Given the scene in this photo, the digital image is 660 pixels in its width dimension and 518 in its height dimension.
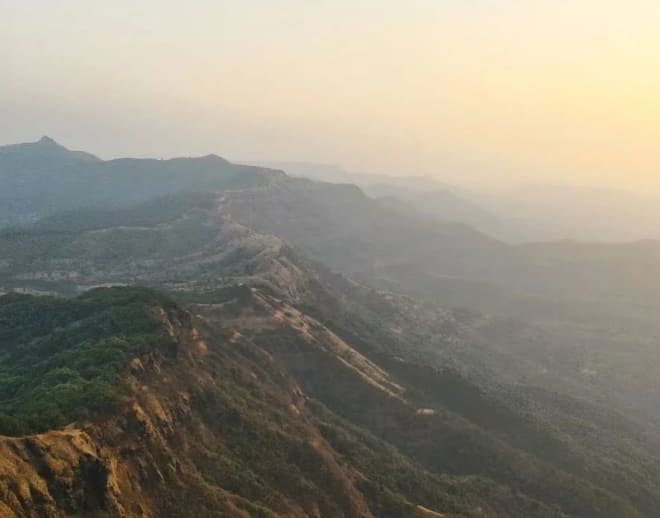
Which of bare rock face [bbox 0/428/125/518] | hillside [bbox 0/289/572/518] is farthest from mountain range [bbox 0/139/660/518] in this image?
hillside [bbox 0/289/572/518]

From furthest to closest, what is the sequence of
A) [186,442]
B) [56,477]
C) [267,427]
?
[267,427] → [186,442] → [56,477]

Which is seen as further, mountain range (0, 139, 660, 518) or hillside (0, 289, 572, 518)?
mountain range (0, 139, 660, 518)

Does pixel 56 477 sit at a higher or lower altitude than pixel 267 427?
higher

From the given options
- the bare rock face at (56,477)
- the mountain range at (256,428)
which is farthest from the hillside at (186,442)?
the mountain range at (256,428)

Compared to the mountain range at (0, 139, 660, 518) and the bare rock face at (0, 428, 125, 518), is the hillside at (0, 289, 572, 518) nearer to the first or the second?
the bare rock face at (0, 428, 125, 518)

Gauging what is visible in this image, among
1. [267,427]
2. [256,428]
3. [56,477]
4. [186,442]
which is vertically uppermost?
[56,477]

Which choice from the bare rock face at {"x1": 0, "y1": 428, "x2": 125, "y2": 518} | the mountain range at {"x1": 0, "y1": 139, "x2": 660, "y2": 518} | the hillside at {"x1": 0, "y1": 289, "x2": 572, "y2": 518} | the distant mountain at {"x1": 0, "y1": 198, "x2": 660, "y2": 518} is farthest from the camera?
the distant mountain at {"x1": 0, "y1": 198, "x2": 660, "y2": 518}

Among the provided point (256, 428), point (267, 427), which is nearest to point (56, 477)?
point (256, 428)

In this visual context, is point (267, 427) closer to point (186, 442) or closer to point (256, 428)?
point (256, 428)

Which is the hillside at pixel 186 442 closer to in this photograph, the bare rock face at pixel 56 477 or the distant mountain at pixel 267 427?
the bare rock face at pixel 56 477

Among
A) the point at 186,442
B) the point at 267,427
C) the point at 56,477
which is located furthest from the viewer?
the point at 267,427

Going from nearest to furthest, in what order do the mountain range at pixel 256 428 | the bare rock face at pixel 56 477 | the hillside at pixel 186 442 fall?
the bare rock face at pixel 56 477
the hillside at pixel 186 442
the mountain range at pixel 256 428

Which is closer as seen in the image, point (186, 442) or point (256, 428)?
point (186, 442)
